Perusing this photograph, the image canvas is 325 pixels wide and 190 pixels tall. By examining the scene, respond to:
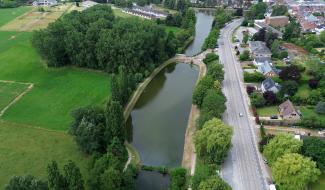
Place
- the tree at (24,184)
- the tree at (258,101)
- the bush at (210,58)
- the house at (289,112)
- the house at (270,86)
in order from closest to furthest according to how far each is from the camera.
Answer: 1. the tree at (24,184)
2. the house at (289,112)
3. the tree at (258,101)
4. the house at (270,86)
5. the bush at (210,58)

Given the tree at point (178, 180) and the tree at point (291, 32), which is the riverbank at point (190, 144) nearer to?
the tree at point (178, 180)

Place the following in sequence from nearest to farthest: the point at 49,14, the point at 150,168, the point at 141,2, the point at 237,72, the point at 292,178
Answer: the point at 292,178 → the point at 150,168 → the point at 237,72 → the point at 49,14 → the point at 141,2

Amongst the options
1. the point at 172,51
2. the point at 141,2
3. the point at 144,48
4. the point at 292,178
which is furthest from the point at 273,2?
the point at 292,178

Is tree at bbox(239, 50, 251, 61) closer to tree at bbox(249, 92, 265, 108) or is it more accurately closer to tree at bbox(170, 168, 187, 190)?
tree at bbox(249, 92, 265, 108)

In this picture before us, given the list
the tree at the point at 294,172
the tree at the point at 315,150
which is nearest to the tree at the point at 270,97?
the tree at the point at 315,150

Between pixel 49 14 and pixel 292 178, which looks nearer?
pixel 292 178

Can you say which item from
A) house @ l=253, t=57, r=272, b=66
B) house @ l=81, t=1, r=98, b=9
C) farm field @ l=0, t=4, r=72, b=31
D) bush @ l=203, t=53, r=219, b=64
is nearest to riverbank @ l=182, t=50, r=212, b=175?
bush @ l=203, t=53, r=219, b=64

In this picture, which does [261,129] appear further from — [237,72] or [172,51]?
[172,51]
